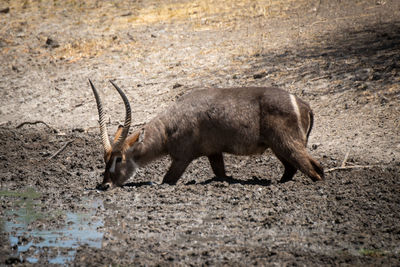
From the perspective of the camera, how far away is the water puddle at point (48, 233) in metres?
6.02

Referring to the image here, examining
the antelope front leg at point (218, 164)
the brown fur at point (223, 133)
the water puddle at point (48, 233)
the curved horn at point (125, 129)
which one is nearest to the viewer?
the water puddle at point (48, 233)

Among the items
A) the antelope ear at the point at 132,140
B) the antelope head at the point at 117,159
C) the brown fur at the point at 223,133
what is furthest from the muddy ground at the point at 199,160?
the antelope ear at the point at 132,140

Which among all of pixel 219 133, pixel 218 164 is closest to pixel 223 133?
pixel 219 133

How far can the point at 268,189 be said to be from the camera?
7645mm

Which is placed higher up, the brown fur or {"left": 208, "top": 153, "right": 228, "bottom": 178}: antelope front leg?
the brown fur

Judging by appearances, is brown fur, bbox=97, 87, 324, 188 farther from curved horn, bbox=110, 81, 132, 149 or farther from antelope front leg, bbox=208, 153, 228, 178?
curved horn, bbox=110, 81, 132, 149

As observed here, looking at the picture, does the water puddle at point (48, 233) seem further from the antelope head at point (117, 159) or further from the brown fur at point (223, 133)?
the brown fur at point (223, 133)

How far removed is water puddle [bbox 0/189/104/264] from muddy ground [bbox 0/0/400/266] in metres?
0.02

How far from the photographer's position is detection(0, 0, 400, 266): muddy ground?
20.1 feet

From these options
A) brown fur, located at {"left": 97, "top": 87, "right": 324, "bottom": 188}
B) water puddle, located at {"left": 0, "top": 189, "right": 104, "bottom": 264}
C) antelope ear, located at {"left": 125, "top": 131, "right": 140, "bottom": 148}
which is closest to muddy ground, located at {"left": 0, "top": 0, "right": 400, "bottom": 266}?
water puddle, located at {"left": 0, "top": 189, "right": 104, "bottom": 264}

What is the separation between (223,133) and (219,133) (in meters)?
0.05

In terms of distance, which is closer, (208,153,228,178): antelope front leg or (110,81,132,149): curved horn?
(110,81,132,149): curved horn

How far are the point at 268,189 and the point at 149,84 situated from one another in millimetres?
5511

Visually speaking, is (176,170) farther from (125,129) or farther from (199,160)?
(199,160)
